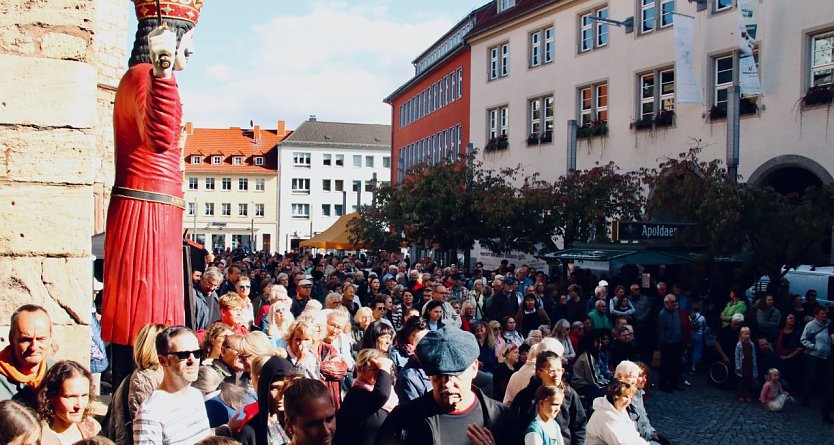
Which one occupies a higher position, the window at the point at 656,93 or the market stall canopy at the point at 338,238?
the window at the point at 656,93

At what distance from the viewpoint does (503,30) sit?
114ft

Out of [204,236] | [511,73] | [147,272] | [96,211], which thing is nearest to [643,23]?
[511,73]

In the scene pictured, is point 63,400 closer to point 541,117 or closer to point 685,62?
point 685,62

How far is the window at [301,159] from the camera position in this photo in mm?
79250

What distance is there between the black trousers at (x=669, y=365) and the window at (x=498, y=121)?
21597 millimetres

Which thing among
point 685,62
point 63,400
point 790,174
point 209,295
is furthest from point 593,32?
point 63,400

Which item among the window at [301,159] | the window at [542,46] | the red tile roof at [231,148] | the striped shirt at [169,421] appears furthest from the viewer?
the window at [301,159]

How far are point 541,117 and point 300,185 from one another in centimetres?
4994

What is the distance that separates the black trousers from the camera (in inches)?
523

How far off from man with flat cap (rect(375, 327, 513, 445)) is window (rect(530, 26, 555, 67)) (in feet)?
95.2

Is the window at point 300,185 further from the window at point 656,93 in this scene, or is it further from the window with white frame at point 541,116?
the window at point 656,93

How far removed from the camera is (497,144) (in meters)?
34.3

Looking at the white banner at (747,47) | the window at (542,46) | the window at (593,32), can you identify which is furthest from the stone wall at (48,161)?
the window at (542,46)

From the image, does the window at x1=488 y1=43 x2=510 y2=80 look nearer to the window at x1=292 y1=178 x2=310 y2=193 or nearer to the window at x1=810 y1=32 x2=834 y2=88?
the window at x1=810 y1=32 x2=834 y2=88
